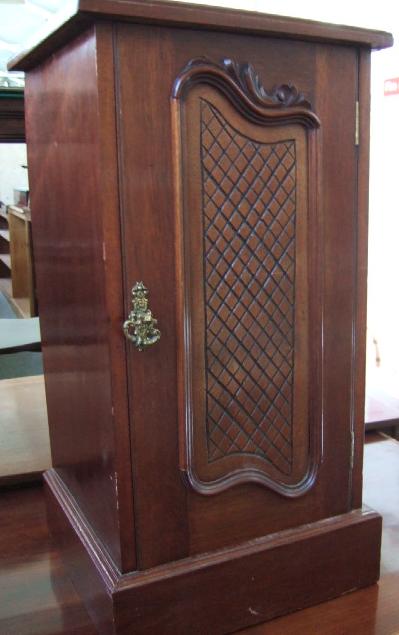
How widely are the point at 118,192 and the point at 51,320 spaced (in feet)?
1.09

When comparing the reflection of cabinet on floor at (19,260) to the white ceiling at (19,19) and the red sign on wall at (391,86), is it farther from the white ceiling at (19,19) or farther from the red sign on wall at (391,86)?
the red sign on wall at (391,86)

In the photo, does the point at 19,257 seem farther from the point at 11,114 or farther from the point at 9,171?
the point at 9,171

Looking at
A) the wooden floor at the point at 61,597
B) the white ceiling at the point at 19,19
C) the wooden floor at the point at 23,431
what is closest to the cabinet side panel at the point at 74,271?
the wooden floor at the point at 61,597

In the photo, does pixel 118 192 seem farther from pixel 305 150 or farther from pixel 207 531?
pixel 207 531

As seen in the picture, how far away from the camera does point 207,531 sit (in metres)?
0.87

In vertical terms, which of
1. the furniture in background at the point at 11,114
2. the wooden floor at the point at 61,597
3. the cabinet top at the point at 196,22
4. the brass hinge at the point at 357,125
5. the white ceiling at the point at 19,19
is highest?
the white ceiling at the point at 19,19

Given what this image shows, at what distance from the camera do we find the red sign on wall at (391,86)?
3053 mm

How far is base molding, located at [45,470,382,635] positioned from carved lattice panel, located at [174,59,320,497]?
0.09 m

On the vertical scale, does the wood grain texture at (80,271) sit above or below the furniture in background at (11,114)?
below

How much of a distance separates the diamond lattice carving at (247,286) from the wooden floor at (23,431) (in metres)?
0.57

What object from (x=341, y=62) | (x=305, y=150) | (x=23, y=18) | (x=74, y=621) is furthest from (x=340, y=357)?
(x=23, y=18)

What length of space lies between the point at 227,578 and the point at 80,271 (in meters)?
0.43

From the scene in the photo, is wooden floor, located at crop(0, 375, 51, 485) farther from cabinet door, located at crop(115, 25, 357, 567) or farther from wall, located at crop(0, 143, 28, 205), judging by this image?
wall, located at crop(0, 143, 28, 205)

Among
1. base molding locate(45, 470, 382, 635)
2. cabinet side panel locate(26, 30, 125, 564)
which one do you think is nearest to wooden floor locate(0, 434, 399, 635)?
base molding locate(45, 470, 382, 635)
